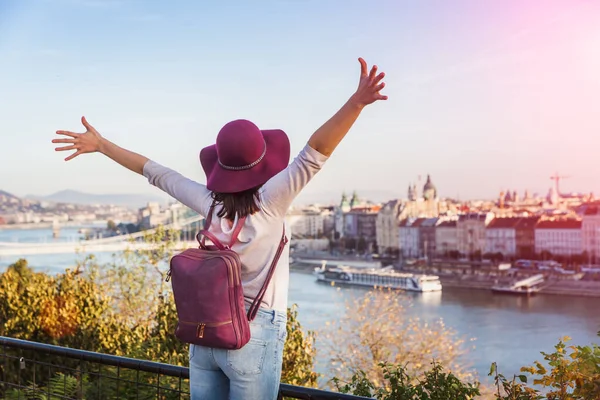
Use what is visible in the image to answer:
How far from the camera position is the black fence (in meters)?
1.36

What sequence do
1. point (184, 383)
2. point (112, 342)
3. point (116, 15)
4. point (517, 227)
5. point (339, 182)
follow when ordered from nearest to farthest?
point (184, 383), point (112, 342), point (116, 15), point (517, 227), point (339, 182)

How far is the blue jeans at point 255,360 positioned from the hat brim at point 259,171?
18 cm

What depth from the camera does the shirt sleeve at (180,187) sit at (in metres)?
1.07

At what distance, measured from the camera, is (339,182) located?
4134 centimetres

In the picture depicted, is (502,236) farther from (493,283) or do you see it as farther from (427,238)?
(427,238)

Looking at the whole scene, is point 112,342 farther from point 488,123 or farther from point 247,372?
point 488,123

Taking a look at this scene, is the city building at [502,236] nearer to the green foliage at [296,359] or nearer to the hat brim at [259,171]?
the green foliage at [296,359]

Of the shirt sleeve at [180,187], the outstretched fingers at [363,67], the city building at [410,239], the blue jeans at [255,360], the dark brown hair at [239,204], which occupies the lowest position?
the city building at [410,239]

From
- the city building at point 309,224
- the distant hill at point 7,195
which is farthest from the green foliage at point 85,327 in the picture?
the distant hill at point 7,195

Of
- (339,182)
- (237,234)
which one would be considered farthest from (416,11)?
(237,234)

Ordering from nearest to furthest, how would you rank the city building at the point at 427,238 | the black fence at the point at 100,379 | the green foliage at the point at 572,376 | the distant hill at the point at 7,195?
the green foliage at the point at 572,376, the black fence at the point at 100,379, the city building at the point at 427,238, the distant hill at the point at 7,195

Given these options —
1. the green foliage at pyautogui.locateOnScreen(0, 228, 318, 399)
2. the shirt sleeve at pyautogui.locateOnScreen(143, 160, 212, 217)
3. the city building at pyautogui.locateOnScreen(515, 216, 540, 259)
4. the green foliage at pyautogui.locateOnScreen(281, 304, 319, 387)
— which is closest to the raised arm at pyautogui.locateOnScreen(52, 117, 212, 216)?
the shirt sleeve at pyautogui.locateOnScreen(143, 160, 212, 217)

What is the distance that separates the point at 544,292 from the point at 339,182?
52.1ft

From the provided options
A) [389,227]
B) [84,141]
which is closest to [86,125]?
[84,141]
